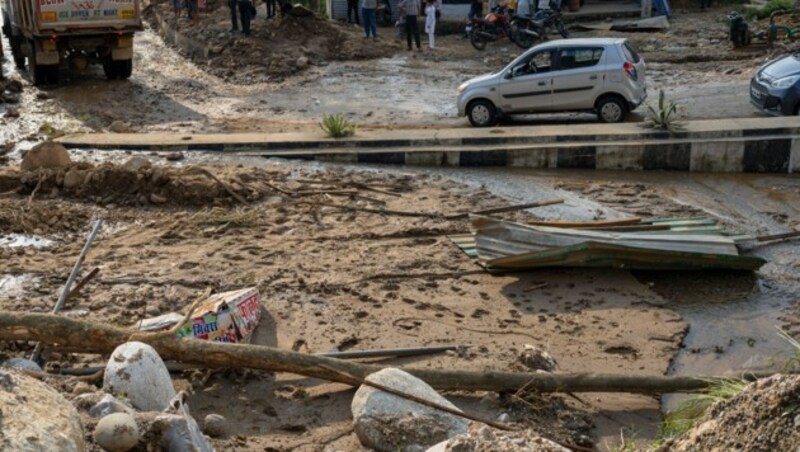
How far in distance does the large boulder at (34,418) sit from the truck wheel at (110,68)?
1827 centimetres

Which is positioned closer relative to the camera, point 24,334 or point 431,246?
point 24,334

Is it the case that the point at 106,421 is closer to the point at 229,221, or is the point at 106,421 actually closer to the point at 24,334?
the point at 24,334

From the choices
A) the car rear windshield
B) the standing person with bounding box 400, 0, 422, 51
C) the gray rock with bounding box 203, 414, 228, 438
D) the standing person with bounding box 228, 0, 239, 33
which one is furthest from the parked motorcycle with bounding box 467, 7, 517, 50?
the gray rock with bounding box 203, 414, 228, 438

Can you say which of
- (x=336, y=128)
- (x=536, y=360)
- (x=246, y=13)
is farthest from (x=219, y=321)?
(x=246, y=13)

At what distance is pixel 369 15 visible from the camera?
26781 mm

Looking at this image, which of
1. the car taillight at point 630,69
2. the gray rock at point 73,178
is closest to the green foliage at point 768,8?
the car taillight at point 630,69

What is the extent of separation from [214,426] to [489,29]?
20.8 m

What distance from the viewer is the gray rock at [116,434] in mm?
5559

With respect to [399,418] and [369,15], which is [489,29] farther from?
[399,418]

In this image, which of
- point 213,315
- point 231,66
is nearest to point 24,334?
point 213,315

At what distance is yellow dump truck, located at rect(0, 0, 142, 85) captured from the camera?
2091 centimetres

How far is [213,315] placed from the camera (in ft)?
27.4

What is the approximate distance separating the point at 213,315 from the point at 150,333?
0.81m

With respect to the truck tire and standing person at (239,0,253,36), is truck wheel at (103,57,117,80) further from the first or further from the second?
standing person at (239,0,253,36)
